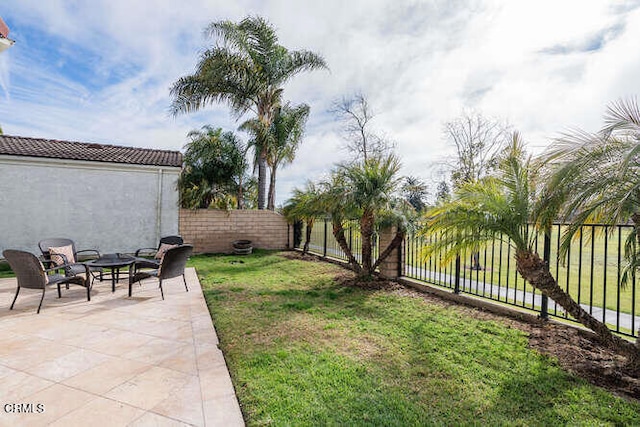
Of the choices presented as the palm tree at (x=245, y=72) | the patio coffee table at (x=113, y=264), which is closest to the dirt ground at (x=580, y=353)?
the patio coffee table at (x=113, y=264)

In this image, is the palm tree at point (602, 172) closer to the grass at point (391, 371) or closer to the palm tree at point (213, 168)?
the grass at point (391, 371)

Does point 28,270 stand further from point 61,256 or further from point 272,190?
point 272,190

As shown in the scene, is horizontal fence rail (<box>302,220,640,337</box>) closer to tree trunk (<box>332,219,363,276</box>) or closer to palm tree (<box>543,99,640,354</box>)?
palm tree (<box>543,99,640,354</box>)

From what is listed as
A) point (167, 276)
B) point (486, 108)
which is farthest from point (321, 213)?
point (486, 108)

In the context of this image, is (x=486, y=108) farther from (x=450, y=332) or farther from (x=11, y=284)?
(x=11, y=284)

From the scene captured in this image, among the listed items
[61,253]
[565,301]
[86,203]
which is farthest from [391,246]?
[86,203]

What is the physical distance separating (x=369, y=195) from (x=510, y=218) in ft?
10.2

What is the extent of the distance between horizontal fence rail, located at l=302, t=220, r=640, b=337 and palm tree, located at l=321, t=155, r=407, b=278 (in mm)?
649

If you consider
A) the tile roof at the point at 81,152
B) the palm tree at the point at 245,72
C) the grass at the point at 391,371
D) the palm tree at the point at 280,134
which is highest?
the palm tree at the point at 245,72

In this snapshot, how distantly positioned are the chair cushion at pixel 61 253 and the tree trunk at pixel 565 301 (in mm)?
8184

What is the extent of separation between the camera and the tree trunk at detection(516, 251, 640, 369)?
9.66 feet

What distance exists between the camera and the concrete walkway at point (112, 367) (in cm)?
232

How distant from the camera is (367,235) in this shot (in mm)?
6961

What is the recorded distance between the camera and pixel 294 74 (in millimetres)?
15016
